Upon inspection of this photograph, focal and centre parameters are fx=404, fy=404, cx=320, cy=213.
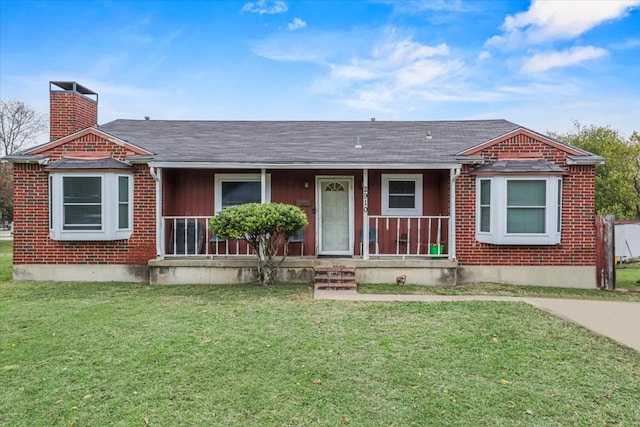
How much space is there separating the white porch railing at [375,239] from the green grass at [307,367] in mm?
2898

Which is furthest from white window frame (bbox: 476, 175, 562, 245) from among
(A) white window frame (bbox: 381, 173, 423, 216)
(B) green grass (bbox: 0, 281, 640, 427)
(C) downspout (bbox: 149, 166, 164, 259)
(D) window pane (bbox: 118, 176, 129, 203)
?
(D) window pane (bbox: 118, 176, 129, 203)

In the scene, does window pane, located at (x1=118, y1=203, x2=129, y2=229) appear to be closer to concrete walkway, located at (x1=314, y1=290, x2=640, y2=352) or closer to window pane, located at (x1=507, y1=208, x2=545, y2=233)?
concrete walkway, located at (x1=314, y1=290, x2=640, y2=352)

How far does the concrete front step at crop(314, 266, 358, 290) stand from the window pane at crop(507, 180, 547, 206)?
3.56 meters

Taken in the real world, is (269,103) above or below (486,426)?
above

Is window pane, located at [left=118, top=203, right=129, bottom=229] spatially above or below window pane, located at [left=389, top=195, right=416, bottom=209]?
below

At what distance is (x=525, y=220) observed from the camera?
828cm

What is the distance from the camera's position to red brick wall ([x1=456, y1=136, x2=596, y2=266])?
27.9 ft

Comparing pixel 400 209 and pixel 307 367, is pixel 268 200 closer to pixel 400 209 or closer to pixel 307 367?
pixel 400 209

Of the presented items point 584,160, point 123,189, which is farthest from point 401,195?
point 123,189

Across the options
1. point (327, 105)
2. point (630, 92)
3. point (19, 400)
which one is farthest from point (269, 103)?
point (19, 400)

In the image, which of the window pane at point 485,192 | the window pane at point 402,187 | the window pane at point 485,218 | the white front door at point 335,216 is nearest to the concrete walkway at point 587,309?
the window pane at point 485,218

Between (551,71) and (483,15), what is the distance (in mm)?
5413

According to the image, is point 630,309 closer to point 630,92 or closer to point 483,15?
point 483,15

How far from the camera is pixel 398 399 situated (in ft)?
10.8
